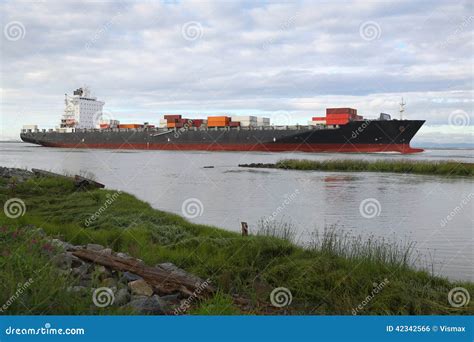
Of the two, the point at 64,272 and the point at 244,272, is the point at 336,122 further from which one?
the point at 64,272

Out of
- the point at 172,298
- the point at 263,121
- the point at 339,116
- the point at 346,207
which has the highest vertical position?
the point at 339,116

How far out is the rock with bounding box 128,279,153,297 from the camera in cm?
484

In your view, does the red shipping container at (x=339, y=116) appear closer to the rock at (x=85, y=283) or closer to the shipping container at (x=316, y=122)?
the shipping container at (x=316, y=122)

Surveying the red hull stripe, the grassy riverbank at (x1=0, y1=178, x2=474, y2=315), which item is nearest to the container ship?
the red hull stripe

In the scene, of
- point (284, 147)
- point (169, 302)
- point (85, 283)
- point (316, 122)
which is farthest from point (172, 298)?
point (316, 122)

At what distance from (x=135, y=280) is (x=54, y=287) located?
130 cm

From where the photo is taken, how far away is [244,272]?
6246 mm

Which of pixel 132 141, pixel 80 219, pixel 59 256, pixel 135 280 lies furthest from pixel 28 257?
pixel 132 141

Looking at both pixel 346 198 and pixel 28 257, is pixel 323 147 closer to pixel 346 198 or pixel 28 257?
pixel 346 198

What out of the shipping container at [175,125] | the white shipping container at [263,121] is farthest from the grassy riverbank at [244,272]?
the white shipping container at [263,121]

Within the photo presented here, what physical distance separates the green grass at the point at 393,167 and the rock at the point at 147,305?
94.1ft

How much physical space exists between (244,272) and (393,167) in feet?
91.9

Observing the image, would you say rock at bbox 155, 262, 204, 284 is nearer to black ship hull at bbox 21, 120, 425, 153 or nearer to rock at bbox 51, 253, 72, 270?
rock at bbox 51, 253, 72, 270

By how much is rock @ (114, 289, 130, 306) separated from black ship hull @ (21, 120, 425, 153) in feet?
167
